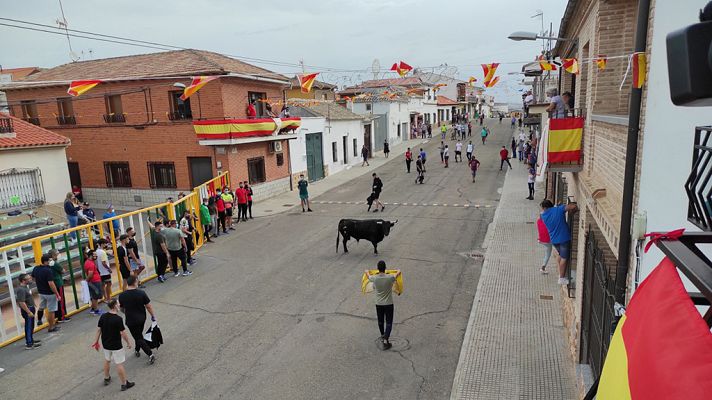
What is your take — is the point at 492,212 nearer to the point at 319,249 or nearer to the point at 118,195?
the point at 319,249

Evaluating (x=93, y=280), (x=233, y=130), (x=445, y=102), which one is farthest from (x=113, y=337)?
(x=445, y=102)

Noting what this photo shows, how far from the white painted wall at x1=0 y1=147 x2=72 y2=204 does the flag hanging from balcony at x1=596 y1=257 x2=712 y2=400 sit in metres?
19.7

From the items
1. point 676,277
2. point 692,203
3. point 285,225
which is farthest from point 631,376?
point 285,225

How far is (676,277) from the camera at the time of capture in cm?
173

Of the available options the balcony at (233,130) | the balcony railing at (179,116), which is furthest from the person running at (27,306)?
the balcony railing at (179,116)

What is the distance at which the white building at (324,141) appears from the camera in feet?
90.7

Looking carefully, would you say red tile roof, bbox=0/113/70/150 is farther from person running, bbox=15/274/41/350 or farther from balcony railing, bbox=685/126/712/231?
balcony railing, bbox=685/126/712/231

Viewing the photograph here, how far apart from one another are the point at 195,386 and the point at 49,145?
14.8 meters

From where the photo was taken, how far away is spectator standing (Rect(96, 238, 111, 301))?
1032 cm

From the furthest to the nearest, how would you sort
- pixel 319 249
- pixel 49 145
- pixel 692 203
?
1. pixel 49 145
2. pixel 319 249
3. pixel 692 203

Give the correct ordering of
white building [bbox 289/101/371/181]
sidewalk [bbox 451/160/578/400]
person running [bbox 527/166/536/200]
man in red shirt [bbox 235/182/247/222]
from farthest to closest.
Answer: white building [bbox 289/101/371/181]
person running [bbox 527/166/536/200]
man in red shirt [bbox 235/182/247/222]
sidewalk [bbox 451/160/578/400]

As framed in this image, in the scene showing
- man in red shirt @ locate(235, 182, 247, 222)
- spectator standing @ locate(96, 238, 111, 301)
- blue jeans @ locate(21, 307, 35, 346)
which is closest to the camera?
blue jeans @ locate(21, 307, 35, 346)

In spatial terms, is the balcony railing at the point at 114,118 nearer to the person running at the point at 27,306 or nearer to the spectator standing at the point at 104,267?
the spectator standing at the point at 104,267

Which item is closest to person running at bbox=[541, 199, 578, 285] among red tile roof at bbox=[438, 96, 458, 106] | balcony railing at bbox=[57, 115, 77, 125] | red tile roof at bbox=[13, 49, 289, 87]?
red tile roof at bbox=[13, 49, 289, 87]
